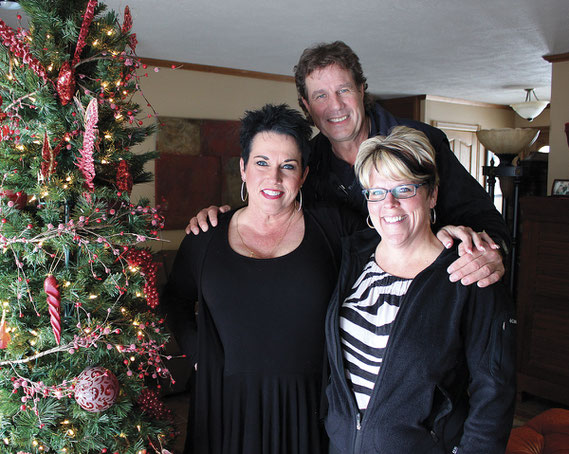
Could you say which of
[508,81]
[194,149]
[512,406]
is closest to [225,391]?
[512,406]

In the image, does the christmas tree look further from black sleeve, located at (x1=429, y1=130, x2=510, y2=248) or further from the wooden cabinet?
the wooden cabinet

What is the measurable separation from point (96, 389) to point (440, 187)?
1272mm

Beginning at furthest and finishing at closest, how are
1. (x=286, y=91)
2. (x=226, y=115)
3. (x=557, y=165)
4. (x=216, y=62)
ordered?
(x=286, y=91)
(x=226, y=115)
(x=216, y=62)
(x=557, y=165)

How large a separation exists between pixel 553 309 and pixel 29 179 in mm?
3553

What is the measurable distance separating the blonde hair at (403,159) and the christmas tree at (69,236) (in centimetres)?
67

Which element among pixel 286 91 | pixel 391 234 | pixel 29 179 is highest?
pixel 286 91

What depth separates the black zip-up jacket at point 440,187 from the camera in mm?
1710

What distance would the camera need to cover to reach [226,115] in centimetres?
602

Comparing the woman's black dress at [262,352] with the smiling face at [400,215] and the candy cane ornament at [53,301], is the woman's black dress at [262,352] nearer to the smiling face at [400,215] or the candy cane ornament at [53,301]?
the smiling face at [400,215]

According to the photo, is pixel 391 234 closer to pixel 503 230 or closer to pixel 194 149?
pixel 503 230

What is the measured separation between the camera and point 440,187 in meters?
1.81

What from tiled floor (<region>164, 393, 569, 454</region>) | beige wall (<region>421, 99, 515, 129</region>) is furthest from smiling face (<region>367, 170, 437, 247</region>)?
beige wall (<region>421, 99, 515, 129</region>)

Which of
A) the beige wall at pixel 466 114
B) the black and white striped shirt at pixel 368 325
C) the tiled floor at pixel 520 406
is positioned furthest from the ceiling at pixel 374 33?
the tiled floor at pixel 520 406

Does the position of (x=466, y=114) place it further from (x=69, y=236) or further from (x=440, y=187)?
(x=69, y=236)
